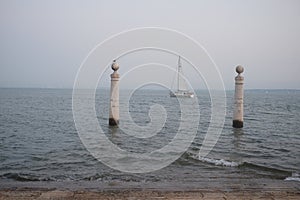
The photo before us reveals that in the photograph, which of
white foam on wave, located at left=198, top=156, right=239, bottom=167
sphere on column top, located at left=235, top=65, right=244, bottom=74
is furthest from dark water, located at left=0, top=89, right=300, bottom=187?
sphere on column top, located at left=235, top=65, right=244, bottom=74

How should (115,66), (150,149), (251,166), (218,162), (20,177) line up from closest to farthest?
(20,177) → (251,166) → (218,162) → (150,149) → (115,66)

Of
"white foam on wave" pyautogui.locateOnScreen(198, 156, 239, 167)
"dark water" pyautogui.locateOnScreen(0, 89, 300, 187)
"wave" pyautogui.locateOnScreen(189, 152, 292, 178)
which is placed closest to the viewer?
"dark water" pyautogui.locateOnScreen(0, 89, 300, 187)

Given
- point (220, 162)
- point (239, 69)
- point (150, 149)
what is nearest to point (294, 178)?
point (220, 162)

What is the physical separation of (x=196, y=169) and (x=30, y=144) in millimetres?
10066

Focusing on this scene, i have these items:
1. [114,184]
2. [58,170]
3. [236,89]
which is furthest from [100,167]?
[236,89]

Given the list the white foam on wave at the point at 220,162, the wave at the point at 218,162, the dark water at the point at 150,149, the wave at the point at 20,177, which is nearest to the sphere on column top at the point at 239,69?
the dark water at the point at 150,149

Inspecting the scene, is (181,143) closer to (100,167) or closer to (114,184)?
(100,167)

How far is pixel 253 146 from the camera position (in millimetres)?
19391

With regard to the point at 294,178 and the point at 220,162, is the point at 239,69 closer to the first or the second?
the point at 220,162

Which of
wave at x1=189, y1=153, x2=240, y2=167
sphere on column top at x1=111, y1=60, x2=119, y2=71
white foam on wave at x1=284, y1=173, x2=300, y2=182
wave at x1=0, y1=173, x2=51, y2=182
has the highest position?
sphere on column top at x1=111, y1=60, x2=119, y2=71

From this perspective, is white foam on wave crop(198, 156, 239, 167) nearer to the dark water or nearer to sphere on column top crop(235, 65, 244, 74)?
the dark water

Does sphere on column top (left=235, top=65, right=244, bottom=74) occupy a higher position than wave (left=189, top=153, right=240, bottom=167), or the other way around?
sphere on column top (left=235, top=65, right=244, bottom=74)

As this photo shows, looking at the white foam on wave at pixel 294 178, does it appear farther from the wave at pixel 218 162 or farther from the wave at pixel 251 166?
the wave at pixel 218 162

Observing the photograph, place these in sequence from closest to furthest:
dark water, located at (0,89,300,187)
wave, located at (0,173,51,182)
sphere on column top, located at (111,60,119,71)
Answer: wave, located at (0,173,51,182)
dark water, located at (0,89,300,187)
sphere on column top, located at (111,60,119,71)
